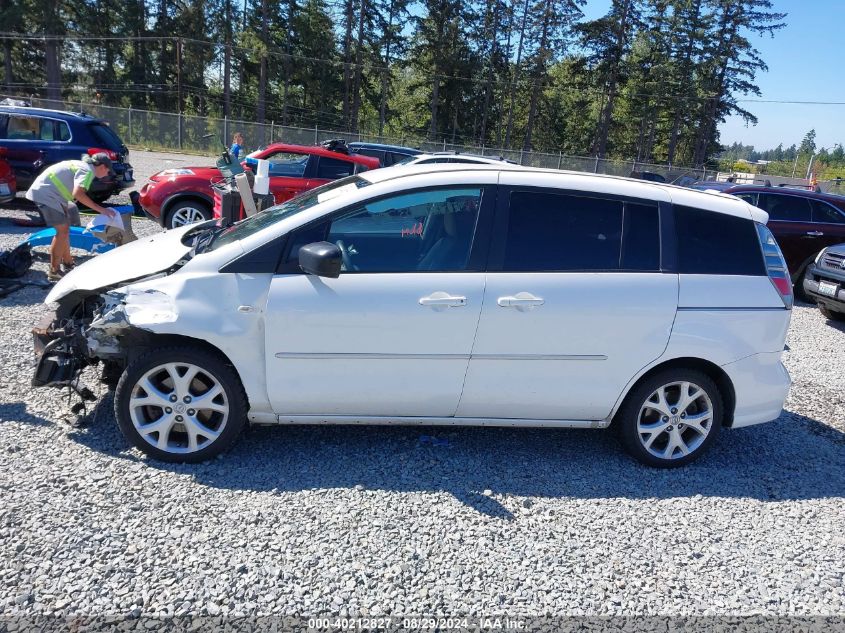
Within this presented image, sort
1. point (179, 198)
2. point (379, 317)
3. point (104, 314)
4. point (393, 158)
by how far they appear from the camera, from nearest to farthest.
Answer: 1. point (379, 317)
2. point (104, 314)
3. point (179, 198)
4. point (393, 158)

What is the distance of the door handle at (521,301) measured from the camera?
3.63 metres

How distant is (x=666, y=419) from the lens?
4.00m

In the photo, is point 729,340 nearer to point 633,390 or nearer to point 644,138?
point 633,390

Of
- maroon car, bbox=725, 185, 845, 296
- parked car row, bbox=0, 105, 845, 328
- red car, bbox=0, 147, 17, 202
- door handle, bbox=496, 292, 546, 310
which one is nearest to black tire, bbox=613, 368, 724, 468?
door handle, bbox=496, 292, 546, 310

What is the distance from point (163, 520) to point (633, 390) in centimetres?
279

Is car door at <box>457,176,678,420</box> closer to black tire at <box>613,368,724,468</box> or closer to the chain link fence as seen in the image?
black tire at <box>613,368,724,468</box>

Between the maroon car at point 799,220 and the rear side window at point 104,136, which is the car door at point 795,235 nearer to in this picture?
the maroon car at point 799,220

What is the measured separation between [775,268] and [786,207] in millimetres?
7397

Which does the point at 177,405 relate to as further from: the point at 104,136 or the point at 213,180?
the point at 104,136

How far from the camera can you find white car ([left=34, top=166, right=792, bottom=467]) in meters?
A: 3.58

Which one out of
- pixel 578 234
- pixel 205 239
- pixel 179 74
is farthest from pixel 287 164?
pixel 179 74

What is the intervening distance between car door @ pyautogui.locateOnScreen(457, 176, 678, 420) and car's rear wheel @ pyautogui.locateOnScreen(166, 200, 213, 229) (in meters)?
7.33

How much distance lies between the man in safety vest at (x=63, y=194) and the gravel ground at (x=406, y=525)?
11.0 feet

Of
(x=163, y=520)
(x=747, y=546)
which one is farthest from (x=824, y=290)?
(x=163, y=520)
